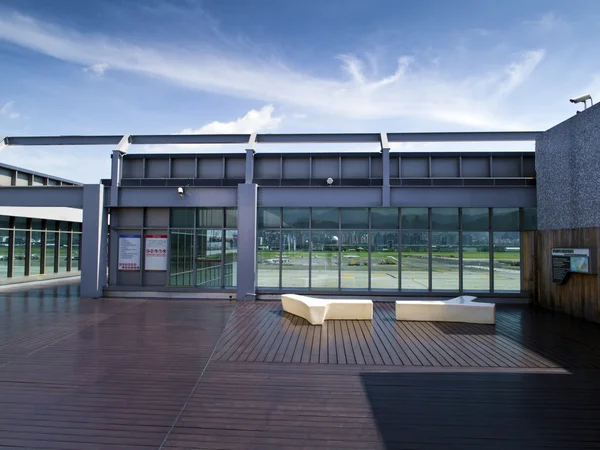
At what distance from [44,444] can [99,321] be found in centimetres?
613

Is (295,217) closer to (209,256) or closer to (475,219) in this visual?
(209,256)

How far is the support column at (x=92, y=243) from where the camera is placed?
41.5ft

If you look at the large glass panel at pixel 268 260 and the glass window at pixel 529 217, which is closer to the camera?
the glass window at pixel 529 217

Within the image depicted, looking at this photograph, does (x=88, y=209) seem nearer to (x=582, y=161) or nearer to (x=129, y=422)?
(x=129, y=422)

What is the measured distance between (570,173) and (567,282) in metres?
3.12

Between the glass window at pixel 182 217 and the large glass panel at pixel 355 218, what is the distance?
5.61m

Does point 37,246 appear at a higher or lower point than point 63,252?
higher

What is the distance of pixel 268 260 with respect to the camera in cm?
1298

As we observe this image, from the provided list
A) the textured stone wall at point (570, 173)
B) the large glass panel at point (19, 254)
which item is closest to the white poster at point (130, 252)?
the large glass panel at point (19, 254)

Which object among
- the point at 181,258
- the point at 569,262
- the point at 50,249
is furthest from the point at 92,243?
the point at 569,262

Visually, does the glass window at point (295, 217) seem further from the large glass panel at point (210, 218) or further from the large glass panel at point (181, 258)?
the large glass panel at point (181, 258)

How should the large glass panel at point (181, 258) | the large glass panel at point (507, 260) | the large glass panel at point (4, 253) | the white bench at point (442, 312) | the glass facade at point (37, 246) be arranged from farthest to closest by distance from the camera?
the glass facade at point (37, 246)
the large glass panel at point (4, 253)
the large glass panel at point (181, 258)
the large glass panel at point (507, 260)
the white bench at point (442, 312)

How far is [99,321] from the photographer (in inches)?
363

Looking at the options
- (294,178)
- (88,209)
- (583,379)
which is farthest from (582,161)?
(88,209)
